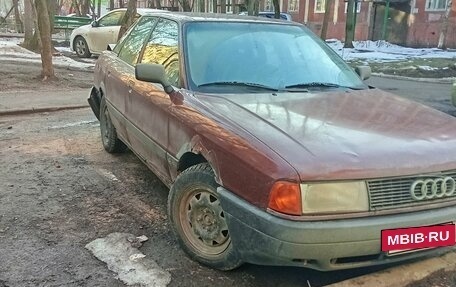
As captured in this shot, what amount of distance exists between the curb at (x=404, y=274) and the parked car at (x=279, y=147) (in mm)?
247

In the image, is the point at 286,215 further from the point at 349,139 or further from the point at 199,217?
the point at 199,217

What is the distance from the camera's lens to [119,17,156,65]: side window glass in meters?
4.91

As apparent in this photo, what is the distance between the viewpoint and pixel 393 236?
8.68 feet

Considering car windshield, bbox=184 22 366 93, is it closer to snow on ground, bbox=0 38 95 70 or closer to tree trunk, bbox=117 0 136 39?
tree trunk, bbox=117 0 136 39

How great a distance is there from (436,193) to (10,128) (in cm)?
601

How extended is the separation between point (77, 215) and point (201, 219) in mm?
1327

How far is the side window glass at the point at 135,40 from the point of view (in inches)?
193

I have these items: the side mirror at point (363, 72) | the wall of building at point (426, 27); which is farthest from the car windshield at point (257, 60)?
the wall of building at point (426, 27)

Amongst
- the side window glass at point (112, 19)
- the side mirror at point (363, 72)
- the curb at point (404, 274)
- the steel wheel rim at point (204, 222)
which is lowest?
the curb at point (404, 274)

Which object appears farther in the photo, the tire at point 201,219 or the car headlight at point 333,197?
the tire at point 201,219

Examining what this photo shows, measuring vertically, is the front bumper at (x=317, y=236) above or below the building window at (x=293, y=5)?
below

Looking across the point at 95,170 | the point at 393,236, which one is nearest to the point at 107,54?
the point at 95,170

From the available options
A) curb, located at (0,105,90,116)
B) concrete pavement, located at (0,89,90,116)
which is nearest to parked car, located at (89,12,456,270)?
curb, located at (0,105,90,116)

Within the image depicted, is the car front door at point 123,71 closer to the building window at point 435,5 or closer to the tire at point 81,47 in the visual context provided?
the tire at point 81,47
